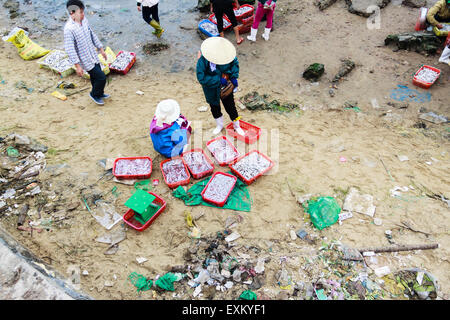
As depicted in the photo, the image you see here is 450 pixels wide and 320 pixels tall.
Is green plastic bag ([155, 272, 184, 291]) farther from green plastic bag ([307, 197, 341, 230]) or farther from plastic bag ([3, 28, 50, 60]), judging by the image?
plastic bag ([3, 28, 50, 60])

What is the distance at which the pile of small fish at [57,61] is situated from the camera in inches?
255

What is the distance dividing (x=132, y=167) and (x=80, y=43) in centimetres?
231

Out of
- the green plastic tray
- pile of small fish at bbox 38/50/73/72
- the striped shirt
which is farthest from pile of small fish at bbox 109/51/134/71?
the green plastic tray

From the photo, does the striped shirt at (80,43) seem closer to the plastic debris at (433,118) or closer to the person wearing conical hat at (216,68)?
the person wearing conical hat at (216,68)

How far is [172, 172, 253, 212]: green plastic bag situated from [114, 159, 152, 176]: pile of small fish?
0.65 m

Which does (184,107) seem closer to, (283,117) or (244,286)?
(283,117)

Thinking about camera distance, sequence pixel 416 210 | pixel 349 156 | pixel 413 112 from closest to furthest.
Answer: pixel 416 210, pixel 349 156, pixel 413 112

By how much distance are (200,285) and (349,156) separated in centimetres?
312

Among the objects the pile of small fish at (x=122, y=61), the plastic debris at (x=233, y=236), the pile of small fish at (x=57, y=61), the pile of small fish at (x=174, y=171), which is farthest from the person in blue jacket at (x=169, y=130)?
the pile of small fish at (x=57, y=61)

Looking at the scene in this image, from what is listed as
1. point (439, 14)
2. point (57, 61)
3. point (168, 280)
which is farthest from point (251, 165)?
point (439, 14)

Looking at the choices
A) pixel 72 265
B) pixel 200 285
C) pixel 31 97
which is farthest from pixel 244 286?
pixel 31 97

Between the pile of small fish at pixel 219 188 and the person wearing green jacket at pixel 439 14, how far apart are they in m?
6.25

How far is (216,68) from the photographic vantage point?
4.09m

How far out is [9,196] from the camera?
3.89m
